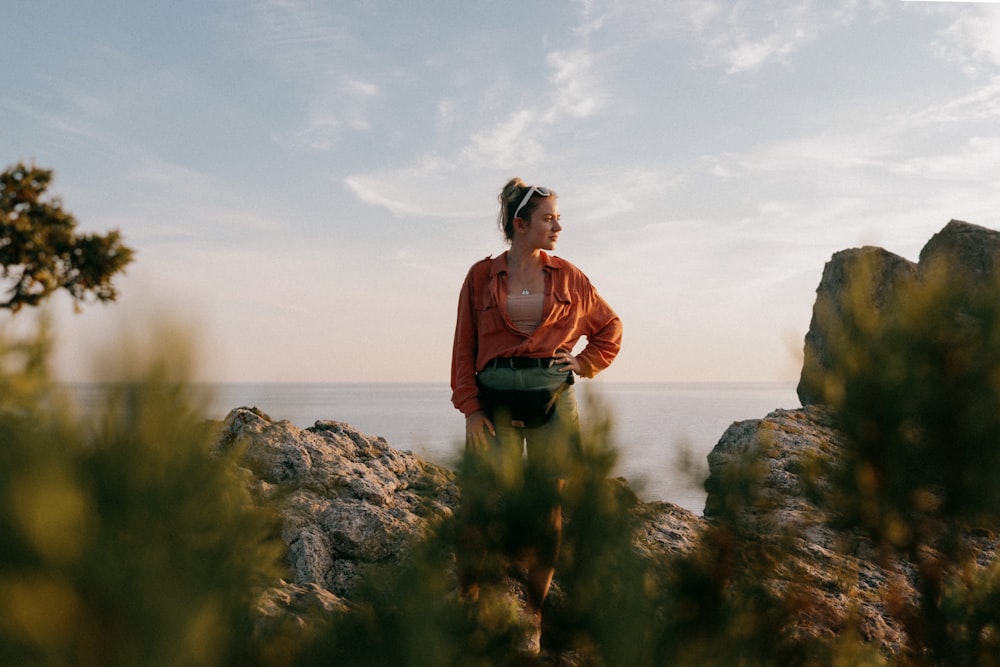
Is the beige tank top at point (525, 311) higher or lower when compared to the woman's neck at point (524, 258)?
lower

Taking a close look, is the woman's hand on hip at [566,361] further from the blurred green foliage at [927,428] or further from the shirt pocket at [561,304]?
the blurred green foliage at [927,428]

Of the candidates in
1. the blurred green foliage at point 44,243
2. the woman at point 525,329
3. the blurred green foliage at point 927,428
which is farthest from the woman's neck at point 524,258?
the blurred green foliage at point 44,243

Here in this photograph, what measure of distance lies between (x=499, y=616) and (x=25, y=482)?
1.20m

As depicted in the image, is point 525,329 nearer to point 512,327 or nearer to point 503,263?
point 512,327

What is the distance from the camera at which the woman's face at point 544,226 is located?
392 centimetres

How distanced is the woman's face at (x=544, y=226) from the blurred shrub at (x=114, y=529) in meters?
2.86

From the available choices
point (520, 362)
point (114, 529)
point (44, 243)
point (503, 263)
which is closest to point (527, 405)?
point (520, 362)

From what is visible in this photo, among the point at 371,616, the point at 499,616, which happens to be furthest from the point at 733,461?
the point at 371,616

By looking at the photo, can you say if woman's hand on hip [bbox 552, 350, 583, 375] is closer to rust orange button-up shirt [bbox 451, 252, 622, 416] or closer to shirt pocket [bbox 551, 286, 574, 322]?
rust orange button-up shirt [bbox 451, 252, 622, 416]

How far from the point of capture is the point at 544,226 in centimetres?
391

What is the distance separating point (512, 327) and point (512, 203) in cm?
68

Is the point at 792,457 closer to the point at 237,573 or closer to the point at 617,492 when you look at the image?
the point at 617,492

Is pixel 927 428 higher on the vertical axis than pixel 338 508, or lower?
higher

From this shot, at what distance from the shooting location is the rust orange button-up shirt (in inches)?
150
